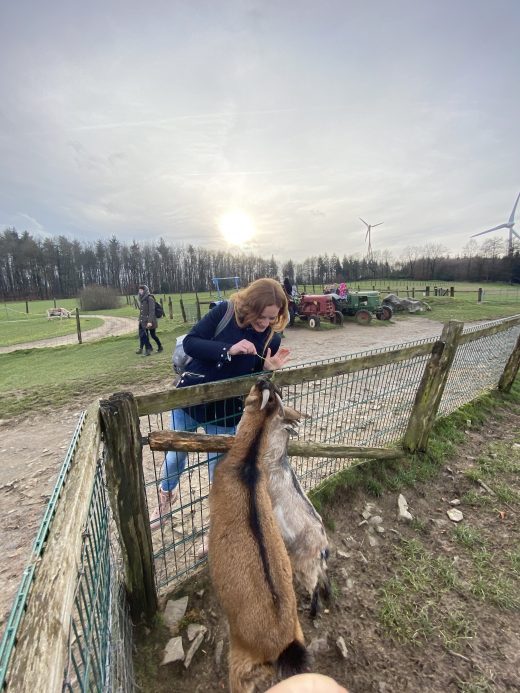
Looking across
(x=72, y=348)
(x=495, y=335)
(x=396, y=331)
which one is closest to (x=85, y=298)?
(x=72, y=348)

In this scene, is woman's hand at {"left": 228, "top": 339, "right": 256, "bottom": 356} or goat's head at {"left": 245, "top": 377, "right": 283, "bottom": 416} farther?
woman's hand at {"left": 228, "top": 339, "right": 256, "bottom": 356}

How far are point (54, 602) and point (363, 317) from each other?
19.1 meters

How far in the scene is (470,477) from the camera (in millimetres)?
4004

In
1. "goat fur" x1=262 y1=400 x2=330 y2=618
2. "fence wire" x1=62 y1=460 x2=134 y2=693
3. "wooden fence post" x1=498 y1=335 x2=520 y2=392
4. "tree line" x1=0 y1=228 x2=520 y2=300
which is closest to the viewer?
"fence wire" x1=62 y1=460 x2=134 y2=693

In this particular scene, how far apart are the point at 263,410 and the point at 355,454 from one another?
1.70 meters

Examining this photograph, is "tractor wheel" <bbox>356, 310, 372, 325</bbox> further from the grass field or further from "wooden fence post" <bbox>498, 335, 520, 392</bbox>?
"wooden fence post" <bbox>498, 335, 520, 392</bbox>

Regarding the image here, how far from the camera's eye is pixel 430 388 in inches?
167

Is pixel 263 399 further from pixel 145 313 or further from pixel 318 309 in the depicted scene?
pixel 318 309

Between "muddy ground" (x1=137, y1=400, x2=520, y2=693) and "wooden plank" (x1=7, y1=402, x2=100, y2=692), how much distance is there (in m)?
1.43

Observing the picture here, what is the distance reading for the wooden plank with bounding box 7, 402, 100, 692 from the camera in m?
0.67

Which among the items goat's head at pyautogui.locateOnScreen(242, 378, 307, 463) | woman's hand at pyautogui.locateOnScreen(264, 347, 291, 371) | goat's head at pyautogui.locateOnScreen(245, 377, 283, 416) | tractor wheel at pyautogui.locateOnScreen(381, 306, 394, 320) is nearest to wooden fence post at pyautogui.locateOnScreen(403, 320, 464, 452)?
woman's hand at pyautogui.locateOnScreen(264, 347, 291, 371)

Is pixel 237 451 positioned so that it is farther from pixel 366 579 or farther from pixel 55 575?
pixel 366 579

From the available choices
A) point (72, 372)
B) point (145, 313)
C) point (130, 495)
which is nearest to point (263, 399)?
point (130, 495)

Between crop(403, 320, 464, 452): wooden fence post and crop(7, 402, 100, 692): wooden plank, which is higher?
crop(7, 402, 100, 692): wooden plank
